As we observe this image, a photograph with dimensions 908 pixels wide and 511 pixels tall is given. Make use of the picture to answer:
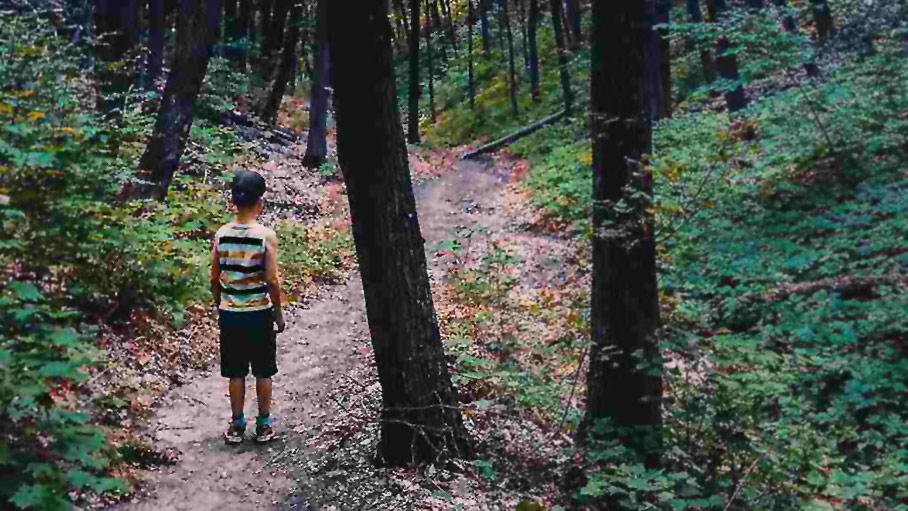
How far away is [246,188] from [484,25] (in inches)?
1427

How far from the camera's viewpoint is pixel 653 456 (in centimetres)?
579

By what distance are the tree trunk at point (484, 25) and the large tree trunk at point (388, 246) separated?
3431cm

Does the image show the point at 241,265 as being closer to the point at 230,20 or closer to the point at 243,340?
the point at 243,340

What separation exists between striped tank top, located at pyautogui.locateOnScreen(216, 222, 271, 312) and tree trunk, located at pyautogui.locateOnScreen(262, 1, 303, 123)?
15378 mm

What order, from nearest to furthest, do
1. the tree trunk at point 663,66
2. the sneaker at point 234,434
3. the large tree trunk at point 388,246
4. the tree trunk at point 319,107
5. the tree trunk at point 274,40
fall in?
the large tree trunk at point 388,246, the sneaker at point 234,434, the tree trunk at point 319,107, the tree trunk at point 663,66, the tree trunk at point 274,40

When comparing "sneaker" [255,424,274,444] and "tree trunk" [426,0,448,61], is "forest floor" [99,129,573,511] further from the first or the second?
"tree trunk" [426,0,448,61]

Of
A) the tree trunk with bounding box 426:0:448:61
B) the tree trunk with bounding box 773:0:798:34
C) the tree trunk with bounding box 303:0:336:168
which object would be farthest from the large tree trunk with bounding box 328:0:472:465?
the tree trunk with bounding box 426:0:448:61

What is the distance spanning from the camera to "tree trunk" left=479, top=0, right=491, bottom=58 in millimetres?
37450

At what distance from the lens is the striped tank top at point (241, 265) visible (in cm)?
510

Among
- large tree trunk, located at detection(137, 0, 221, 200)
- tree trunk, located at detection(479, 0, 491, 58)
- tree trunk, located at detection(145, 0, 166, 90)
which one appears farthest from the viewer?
tree trunk, located at detection(479, 0, 491, 58)

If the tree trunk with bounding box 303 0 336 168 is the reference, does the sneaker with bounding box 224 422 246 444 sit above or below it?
below

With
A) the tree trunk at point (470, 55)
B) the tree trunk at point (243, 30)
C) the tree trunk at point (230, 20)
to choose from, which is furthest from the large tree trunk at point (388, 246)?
the tree trunk at point (470, 55)

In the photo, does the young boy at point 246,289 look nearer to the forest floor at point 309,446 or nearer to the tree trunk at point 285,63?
the forest floor at point 309,446

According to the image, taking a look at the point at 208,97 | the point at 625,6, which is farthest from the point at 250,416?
the point at 208,97
